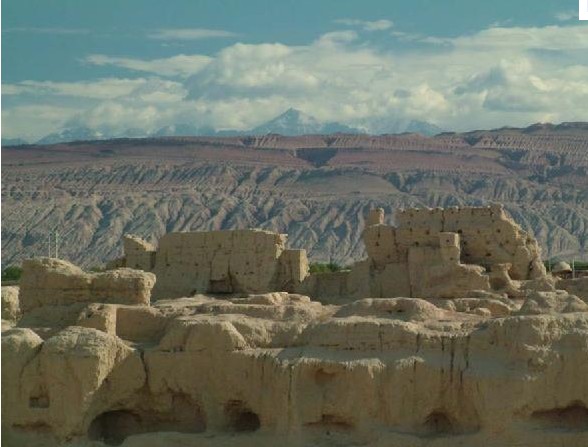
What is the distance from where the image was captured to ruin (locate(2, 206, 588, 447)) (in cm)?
2262

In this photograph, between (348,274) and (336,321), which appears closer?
(336,321)

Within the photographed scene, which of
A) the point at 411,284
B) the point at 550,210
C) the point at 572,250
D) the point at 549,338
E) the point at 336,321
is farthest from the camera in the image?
the point at 550,210

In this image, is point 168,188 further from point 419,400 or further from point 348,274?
point 419,400

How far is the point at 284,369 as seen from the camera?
79.0 feet

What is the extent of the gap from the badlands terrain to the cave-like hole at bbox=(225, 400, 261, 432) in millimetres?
83767

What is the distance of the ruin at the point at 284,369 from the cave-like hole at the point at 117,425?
0.09ft

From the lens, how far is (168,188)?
13512 centimetres

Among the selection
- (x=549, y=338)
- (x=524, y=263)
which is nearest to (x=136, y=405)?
(x=549, y=338)

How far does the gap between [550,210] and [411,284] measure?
9199 cm

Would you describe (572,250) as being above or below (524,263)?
below

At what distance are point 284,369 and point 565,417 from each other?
18.3 ft

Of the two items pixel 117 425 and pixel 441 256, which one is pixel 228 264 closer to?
pixel 441 256

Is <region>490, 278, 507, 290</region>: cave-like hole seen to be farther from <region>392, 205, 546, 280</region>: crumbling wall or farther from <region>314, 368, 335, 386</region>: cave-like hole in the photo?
<region>314, 368, 335, 386</region>: cave-like hole

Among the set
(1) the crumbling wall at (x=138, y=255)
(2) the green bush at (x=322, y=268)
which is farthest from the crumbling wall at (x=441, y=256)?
(2) the green bush at (x=322, y=268)
